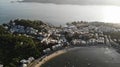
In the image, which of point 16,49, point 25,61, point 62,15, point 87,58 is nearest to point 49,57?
point 25,61

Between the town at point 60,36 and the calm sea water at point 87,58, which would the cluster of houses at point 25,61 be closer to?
the town at point 60,36

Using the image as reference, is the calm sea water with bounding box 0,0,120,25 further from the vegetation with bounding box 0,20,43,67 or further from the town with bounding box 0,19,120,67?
the vegetation with bounding box 0,20,43,67

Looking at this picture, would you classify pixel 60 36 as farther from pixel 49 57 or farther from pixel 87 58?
pixel 87 58

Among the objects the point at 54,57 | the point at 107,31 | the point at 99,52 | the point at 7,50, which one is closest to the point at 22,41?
the point at 7,50

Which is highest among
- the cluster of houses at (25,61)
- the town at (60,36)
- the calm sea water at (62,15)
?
Result: the town at (60,36)

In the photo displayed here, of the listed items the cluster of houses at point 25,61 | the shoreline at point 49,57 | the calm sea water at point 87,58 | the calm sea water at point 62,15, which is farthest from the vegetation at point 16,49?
the calm sea water at point 62,15

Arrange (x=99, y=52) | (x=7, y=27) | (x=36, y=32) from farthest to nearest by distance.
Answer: (x=7, y=27)
(x=36, y=32)
(x=99, y=52)

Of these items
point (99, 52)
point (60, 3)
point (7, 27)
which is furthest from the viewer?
point (60, 3)

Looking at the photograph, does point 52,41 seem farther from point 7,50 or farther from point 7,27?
point 7,27
